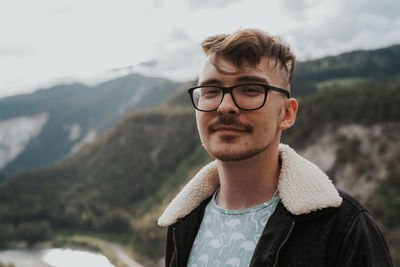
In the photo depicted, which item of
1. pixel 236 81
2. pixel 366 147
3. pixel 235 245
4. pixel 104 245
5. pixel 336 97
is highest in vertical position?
pixel 236 81

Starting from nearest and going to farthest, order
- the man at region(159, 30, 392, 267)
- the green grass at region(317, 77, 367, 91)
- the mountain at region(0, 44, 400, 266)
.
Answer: the man at region(159, 30, 392, 267), the mountain at region(0, 44, 400, 266), the green grass at region(317, 77, 367, 91)

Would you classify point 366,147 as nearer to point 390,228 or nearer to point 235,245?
point 390,228

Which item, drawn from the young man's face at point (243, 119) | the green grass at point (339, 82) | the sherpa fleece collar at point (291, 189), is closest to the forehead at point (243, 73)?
the young man's face at point (243, 119)

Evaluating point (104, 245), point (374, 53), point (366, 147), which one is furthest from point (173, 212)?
point (374, 53)

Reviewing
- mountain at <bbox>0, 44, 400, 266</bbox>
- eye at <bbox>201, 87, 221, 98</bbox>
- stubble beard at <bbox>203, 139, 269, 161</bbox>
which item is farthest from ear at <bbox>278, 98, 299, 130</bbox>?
mountain at <bbox>0, 44, 400, 266</bbox>

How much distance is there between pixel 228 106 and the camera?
2277 mm

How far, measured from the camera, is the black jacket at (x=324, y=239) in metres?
1.88

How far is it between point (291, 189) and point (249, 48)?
3.14 feet

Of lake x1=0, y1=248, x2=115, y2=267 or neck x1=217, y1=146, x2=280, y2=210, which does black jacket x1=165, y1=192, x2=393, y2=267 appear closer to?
neck x1=217, y1=146, x2=280, y2=210

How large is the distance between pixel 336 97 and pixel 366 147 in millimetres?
16391

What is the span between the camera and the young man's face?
7.48ft

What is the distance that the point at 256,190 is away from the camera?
2420mm

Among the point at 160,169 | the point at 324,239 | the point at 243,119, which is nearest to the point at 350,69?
the point at 160,169

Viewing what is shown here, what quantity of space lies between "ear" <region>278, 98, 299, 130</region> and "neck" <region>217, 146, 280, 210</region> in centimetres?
18
